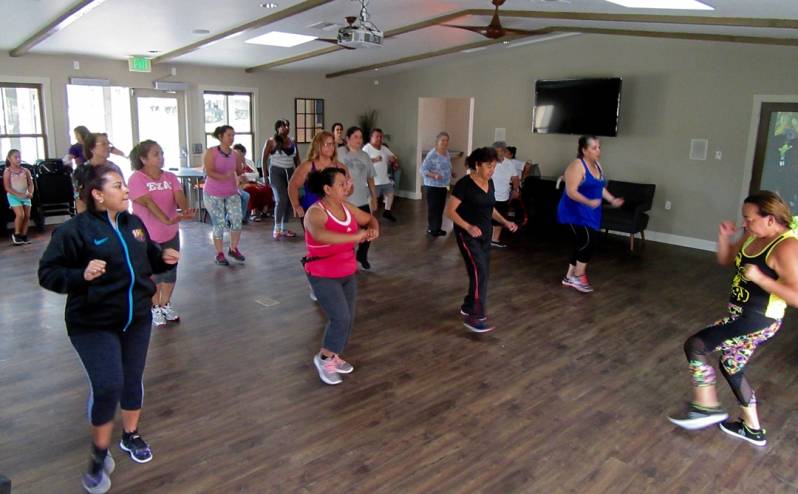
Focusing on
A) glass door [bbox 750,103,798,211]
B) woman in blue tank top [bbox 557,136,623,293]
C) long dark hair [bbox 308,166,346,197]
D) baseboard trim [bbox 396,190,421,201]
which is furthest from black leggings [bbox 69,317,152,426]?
baseboard trim [bbox 396,190,421,201]

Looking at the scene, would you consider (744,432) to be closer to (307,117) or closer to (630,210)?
(630,210)

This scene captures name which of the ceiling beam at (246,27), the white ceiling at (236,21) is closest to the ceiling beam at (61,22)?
the white ceiling at (236,21)

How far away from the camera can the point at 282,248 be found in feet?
→ 24.7

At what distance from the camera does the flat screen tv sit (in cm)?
882

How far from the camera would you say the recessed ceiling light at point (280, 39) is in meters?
8.63

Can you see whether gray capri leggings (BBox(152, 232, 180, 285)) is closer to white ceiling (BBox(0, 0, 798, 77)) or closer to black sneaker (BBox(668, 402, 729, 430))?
white ceiling (BBox(0, 0, 798, 77))

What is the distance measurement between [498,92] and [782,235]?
816 centimetres

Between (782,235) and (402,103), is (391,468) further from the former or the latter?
(402,103)

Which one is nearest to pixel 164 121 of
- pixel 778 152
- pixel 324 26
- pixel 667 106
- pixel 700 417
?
pixel 324 26

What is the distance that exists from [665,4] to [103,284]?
585cm

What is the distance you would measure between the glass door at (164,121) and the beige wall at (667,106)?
5.52 m

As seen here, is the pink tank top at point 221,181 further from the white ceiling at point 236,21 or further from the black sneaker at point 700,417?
the black sneaker at point 700,417

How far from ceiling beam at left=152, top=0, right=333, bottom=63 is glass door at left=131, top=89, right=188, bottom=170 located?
0.70m

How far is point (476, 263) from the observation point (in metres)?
4.59
